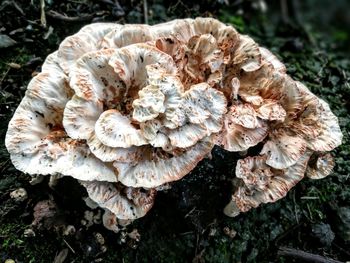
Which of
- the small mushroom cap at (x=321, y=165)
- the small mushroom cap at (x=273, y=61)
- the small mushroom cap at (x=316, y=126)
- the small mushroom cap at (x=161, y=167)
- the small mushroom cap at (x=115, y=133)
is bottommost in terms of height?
the small mushroom cap at (x=321, y=165)

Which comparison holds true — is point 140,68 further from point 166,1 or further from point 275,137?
point 166,1

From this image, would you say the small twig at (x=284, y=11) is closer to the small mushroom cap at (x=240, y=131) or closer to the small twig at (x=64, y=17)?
the small twig at (x=64, y=17)

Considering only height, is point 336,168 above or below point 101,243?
above

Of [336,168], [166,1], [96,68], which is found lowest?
[336,168]

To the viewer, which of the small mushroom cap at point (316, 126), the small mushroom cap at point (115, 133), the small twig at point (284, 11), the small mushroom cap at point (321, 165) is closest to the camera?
the small mushroom cap at point (115, 133)

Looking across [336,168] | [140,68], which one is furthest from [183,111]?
[336,168]

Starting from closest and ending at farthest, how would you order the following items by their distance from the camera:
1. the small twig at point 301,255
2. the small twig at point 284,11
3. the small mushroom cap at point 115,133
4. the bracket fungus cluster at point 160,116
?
the small mushroom cap at point 115,133, the bracket fungus cluster at point 160,116, the small twig at point 301,255, the small twig at point 284,11

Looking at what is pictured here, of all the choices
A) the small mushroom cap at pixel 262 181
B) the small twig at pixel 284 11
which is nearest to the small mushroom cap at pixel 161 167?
the small mushroom cap at pixel 262 181

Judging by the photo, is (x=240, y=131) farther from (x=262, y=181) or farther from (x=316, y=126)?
(x=316, y=126)
